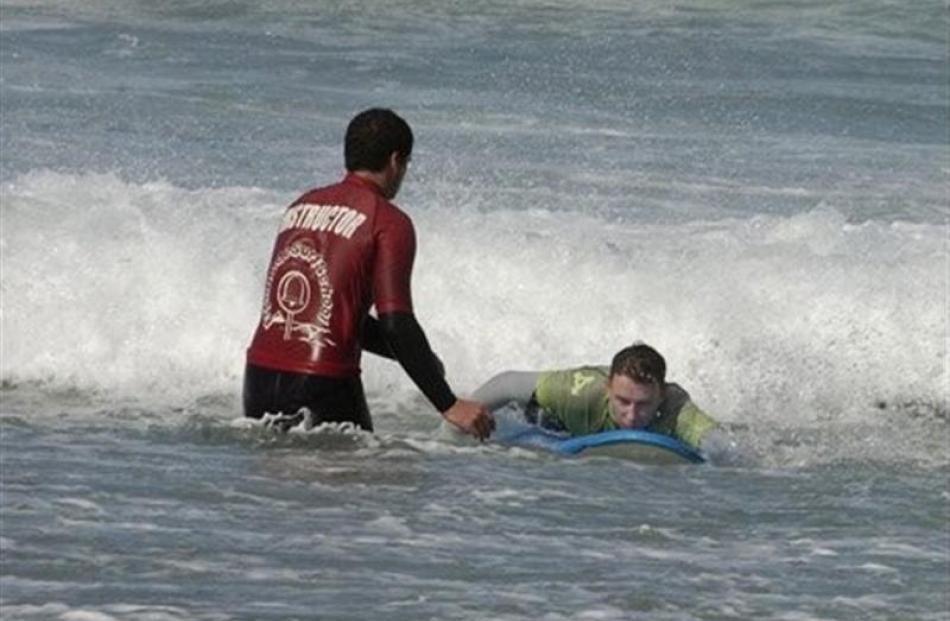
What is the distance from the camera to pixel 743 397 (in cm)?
1347

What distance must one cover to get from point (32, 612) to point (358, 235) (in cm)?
289

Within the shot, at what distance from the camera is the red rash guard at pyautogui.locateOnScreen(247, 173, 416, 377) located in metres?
10.3

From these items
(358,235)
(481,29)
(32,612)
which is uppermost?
(481,29)

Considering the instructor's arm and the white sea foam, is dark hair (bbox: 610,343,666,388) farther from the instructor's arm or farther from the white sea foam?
the white sea foam

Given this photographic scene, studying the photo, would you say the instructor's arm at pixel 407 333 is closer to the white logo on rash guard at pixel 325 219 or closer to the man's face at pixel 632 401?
the white logo on rash guard at pixel 325 219

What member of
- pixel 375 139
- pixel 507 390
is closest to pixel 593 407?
pixel 507 390

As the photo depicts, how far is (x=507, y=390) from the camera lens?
36.7 ft

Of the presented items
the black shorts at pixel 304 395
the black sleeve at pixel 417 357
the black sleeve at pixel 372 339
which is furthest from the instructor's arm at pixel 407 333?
the black shorts at pixel 304 395

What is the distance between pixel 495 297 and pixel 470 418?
474 centimetres

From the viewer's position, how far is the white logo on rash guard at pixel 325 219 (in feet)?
34.0

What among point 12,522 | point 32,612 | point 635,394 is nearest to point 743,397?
point 635,394

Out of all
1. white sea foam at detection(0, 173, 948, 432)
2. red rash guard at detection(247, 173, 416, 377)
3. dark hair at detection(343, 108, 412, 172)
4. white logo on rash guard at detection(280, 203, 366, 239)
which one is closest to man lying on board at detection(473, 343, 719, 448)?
red rash guard at detection(247, 173, 416, 377)

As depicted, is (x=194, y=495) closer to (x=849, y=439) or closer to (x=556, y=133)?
(x=849, y=439)

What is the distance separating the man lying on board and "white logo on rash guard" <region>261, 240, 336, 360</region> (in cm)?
91
